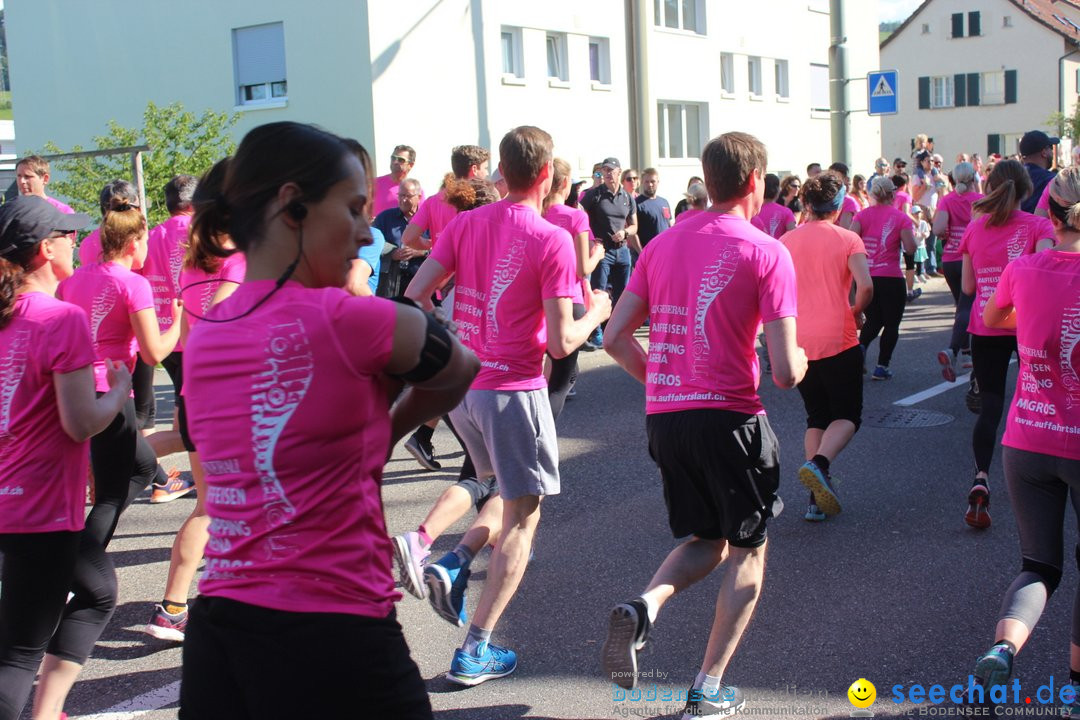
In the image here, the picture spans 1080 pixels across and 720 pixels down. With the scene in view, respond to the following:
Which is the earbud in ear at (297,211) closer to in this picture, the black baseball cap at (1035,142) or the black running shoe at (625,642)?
the black running shoe at (625,642)

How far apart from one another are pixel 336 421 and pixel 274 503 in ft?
0.61

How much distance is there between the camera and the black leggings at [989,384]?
6125mm

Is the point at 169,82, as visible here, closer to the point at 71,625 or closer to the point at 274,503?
the point at 71,625

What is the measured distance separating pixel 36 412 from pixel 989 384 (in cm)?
488

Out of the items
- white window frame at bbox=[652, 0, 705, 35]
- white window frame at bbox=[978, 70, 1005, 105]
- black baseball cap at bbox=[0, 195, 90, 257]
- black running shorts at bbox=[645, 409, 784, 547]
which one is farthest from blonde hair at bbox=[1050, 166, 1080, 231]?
white window frame at bbox=[978, 70, 1005, 105]

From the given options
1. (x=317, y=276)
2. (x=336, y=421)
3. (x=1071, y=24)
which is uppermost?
(x=1071, y=24)

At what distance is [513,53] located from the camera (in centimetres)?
2661

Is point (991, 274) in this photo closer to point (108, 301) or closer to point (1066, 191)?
point (1066, 191)

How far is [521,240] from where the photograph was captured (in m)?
4.58

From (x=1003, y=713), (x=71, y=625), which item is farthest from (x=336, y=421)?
(x=1003, y=713)

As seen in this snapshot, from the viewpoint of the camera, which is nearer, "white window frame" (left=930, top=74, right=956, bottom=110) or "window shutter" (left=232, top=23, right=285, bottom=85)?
"window shutter" (left=232, top=23, right=285, bottom=85)

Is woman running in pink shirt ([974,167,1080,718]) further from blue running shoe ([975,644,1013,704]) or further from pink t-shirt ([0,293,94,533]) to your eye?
pink t-shirt ([0,293,94,533])

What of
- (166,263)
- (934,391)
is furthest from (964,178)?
(166,263)

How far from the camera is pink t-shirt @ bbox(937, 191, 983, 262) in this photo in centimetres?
1097
